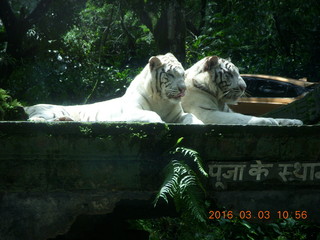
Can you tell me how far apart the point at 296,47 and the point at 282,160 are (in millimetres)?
14469

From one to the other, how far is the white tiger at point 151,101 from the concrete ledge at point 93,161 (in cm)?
68

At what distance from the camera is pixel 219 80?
5.89 metres

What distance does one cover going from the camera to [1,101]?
206 inches

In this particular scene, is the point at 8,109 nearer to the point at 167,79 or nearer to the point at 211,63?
the point at 167,79

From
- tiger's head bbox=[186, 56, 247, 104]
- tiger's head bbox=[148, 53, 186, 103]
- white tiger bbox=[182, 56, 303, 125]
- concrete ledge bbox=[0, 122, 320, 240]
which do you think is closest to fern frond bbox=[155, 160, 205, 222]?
concrete ledge bbox=[0, 122, 320, 240]

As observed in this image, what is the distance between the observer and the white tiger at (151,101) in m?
5.29

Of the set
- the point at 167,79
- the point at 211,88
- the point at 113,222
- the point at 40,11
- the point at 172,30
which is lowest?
the point at 113,222

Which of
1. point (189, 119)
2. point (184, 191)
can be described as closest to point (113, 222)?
point (184, 191)

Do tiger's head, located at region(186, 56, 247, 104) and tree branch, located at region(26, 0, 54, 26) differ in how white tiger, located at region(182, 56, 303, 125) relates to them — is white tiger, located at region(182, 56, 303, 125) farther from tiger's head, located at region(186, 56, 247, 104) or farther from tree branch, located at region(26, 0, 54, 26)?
tree branch, located at region(26, 0, 54, 26)

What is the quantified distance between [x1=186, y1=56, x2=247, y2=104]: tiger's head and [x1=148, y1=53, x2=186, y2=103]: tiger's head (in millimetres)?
625

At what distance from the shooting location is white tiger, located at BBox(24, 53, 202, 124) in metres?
5.29

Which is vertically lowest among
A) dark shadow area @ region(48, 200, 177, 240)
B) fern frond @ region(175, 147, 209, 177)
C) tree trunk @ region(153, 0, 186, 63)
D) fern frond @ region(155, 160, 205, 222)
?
dark shadow area @ region(48, 200, 177, 240)

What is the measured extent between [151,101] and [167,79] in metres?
0.34

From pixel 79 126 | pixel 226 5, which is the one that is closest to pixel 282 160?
pixel 79 126
